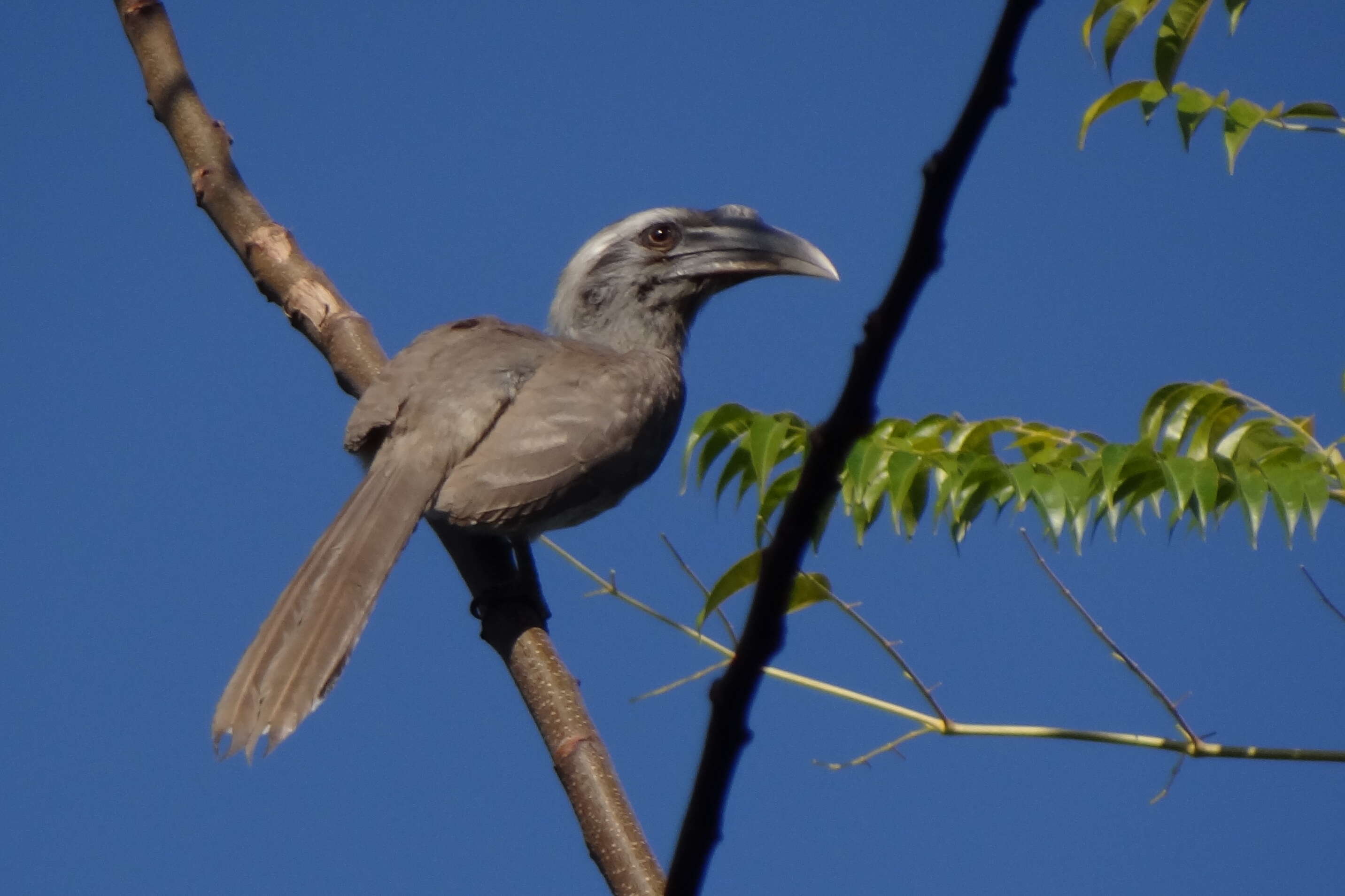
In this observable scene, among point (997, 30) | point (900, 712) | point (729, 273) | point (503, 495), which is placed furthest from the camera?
point (729, 273)

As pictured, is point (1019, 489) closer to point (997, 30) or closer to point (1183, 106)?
point (1183, 106)

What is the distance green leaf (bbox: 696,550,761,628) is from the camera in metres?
3.40

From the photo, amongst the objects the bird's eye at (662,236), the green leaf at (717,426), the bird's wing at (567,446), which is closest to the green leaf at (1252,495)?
the green leaf at (717,426)

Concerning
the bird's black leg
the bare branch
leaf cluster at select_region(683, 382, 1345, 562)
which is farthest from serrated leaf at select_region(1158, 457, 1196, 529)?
the bare branch

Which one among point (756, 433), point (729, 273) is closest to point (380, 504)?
point (756, 433)

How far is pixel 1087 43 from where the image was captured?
3.82 metres

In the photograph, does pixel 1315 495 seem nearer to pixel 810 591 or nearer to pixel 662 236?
pixel 810 591

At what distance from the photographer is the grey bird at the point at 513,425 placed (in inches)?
144

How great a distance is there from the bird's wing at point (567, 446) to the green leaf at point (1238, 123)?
2.11 metres

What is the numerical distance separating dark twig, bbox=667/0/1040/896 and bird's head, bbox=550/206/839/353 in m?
3.81

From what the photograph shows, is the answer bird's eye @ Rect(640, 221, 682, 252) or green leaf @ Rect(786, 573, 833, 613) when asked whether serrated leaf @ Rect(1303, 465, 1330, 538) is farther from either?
bird's eye @ Rect(640, 221, 682, 252)

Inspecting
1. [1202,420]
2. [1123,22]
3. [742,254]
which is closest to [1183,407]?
[1202,420]

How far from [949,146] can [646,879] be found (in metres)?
2.00

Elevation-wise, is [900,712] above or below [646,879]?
above
